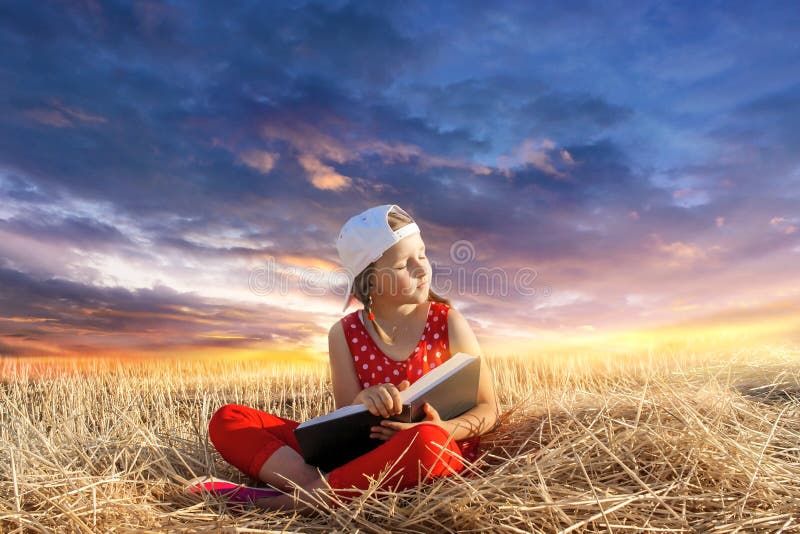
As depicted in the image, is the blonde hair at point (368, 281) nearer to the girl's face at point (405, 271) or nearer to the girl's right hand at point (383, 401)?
the girl's face at point (405, 271)

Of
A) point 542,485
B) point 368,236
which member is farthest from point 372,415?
point 368,236

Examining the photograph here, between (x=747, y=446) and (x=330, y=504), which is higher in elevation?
(x=747, y=446)

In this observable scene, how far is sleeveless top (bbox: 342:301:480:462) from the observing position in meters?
3.13

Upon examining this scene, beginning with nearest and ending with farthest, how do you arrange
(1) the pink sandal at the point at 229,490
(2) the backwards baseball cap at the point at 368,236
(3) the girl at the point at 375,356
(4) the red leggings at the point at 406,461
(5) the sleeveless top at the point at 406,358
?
(4) the red leggings at the point at 406,461, (3) the girl at the point at 375,356, (1) the pink sandal at the point at 229,490, (2) the backwards baseball cap at the point at 368,236, (5) the sleeveless top at the point at 406,358

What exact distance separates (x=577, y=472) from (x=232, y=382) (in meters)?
6.02

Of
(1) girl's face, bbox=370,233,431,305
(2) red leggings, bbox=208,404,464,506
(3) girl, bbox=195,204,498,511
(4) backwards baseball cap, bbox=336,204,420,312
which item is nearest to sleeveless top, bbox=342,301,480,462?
(3) girl, bbox=195,204,498,511

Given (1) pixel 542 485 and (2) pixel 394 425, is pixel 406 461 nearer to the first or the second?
(2) pixel 394 425

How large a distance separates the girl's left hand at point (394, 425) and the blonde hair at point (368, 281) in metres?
0.75

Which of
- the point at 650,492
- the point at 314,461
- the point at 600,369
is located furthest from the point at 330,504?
the point at 600,369

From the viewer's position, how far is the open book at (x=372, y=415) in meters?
2.37

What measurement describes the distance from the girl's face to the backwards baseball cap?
43mm

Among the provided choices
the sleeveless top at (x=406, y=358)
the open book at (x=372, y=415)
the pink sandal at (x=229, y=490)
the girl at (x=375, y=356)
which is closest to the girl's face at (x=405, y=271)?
the girl at (x=375, y=356)

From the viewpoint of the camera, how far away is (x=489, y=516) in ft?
6.54

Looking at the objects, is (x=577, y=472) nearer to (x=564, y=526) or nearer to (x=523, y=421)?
(x=564, y=526)
